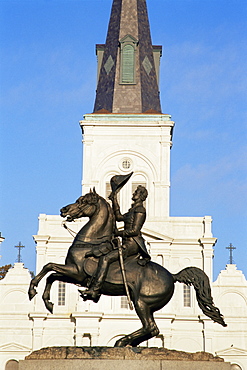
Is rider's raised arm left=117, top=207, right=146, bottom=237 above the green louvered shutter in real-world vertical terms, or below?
below

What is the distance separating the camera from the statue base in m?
14.2

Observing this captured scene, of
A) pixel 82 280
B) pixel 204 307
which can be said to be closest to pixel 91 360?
pixel 82 280

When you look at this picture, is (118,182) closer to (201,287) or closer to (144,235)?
(201,287)

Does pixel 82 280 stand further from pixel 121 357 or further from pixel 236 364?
pixel 236 364

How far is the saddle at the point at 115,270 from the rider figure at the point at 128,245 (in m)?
0.13

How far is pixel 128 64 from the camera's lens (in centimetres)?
5547

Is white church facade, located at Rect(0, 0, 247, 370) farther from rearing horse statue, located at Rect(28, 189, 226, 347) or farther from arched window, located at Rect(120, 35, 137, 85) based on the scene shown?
rearing horse statue, located at Rect(28, 189, 226, 347)

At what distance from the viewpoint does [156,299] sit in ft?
53.1

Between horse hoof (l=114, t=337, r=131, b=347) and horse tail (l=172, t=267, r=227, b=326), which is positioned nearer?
horse hoof (l=114, t=337, r=131, b=347)

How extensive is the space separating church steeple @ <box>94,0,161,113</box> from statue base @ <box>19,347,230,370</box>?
4099cm

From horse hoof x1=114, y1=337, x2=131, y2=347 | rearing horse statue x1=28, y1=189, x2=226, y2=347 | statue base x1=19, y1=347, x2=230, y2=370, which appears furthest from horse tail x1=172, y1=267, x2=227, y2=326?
statue base x1=19, y1=347, x2=230, y2=370

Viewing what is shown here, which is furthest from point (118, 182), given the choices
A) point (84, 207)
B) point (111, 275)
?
point (111, 275)

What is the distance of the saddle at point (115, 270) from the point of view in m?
16.0

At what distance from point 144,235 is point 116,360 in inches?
1481
